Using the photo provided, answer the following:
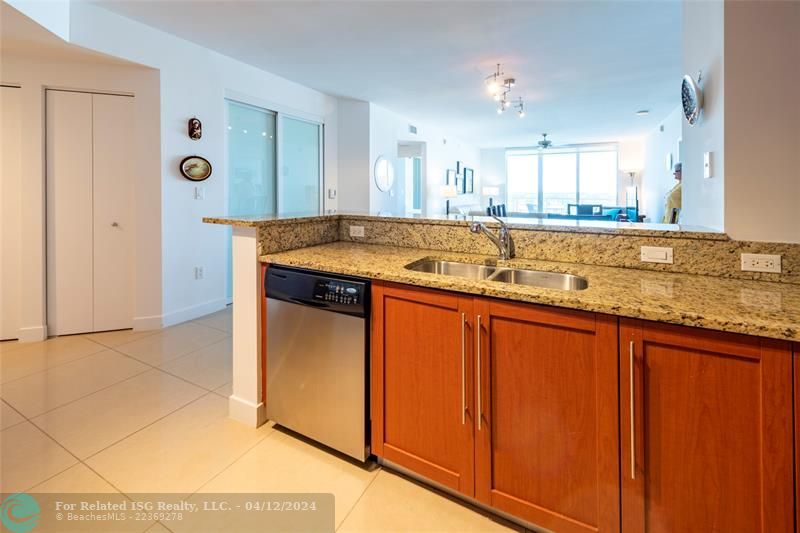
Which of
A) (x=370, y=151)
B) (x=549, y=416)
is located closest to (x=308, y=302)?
(x=549, y=416)

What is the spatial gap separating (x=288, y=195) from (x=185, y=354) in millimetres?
2547

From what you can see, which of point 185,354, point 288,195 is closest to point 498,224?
point 185,354

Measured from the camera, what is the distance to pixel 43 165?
10.9 ft

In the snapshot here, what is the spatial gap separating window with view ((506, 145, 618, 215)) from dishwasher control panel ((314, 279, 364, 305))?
367 inches

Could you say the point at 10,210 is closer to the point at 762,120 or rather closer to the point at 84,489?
the point at 84,489

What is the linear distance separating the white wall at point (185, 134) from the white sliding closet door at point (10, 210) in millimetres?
868

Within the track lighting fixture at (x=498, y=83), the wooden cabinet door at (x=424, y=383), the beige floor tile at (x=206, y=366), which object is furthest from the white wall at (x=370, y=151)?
the wooden cabinet door at (x=424, y=383)

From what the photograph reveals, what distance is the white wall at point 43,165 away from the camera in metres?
3.23

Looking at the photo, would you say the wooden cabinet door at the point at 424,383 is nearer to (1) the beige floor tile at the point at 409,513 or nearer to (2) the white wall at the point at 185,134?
(1) the beige floor tile at the point at 409,513

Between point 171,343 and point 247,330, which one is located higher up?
point 247,330

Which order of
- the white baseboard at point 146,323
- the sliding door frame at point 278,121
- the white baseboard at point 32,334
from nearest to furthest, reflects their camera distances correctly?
1. the white baseboard at point 32,334
2. the white baseboard at point 146,323
3. the sliding door frame at point 278,121

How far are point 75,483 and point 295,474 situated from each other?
0.86 m

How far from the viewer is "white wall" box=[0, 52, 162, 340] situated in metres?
3.23

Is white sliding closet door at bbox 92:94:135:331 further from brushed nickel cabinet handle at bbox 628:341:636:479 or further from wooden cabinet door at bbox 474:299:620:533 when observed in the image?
brushed nickel cabinet handle at bbox 628:341:636:479
